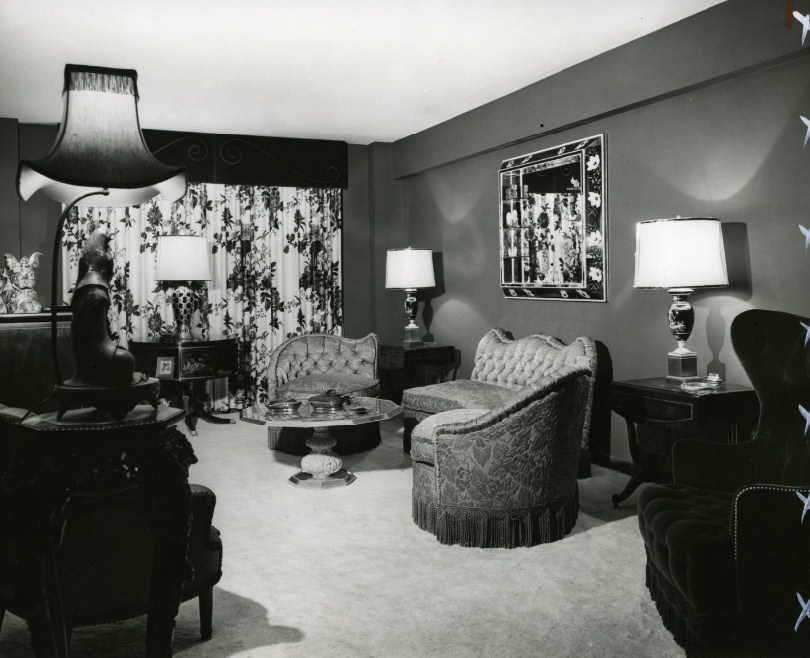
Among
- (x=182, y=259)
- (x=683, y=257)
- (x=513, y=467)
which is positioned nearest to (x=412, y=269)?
(x=182, y=259)

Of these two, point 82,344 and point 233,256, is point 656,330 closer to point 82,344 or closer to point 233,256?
point 82,344

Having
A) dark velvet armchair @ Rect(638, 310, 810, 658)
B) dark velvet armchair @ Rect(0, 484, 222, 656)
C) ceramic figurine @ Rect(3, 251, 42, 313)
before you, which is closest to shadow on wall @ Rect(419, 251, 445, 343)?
ceramic figurine @ Rect(3, 251, 42, 313)

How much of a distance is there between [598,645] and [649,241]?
208 cm

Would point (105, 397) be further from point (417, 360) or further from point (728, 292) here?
point (417, 360)

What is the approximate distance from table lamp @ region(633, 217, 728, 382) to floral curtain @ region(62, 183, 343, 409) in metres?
3.87

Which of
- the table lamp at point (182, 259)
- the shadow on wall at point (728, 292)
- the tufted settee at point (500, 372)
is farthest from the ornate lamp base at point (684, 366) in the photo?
the table lamp at point (182, 259)

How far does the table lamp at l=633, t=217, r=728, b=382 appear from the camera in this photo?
3.53 meters

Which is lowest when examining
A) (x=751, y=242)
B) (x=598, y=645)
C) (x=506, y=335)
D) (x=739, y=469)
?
(x=598, y=645)

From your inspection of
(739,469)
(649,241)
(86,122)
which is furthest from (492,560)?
(86,122)

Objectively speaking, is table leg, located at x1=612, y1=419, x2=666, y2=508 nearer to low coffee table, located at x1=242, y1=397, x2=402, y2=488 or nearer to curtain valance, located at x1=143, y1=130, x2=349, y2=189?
low coffee table, located at x1=242, y1=397, x2=402, y2=488

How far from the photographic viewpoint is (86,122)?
1.75 meters

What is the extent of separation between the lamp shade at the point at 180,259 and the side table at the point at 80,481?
4.10 m

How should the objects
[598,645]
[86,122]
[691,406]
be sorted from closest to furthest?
1. [86,122]
2. [598,645]
3. [691,406]

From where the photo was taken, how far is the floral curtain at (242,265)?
634cm
